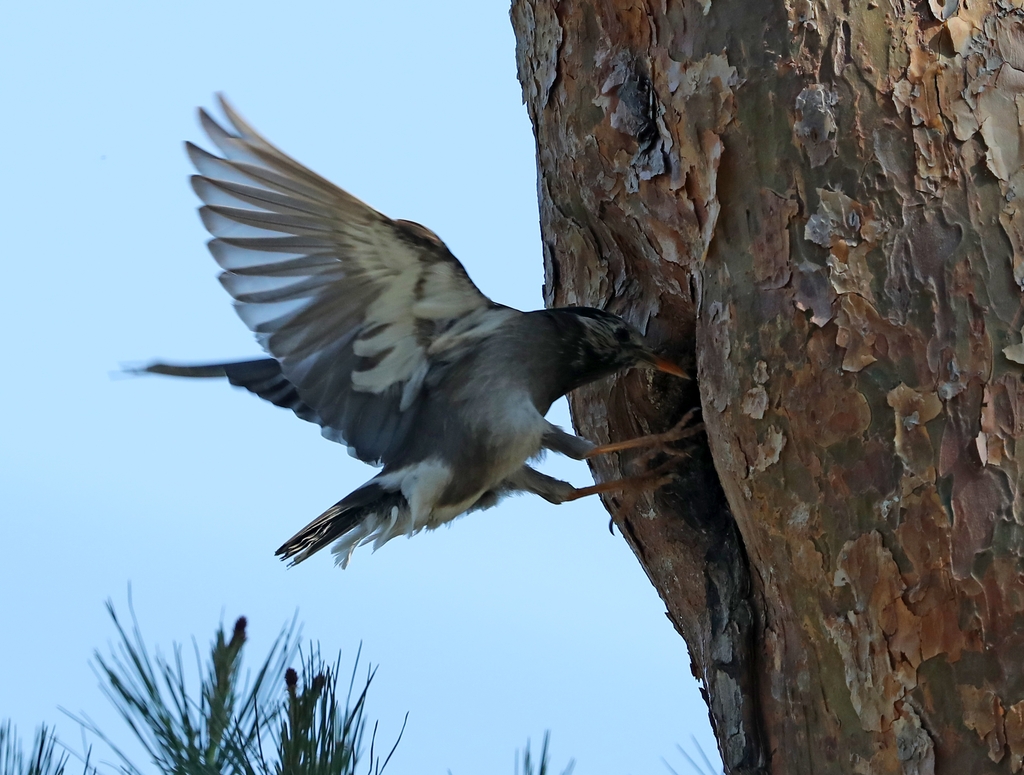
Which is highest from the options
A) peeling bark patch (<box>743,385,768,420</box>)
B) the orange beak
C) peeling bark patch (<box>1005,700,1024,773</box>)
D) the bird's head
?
the bird's head

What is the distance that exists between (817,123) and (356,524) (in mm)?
1625

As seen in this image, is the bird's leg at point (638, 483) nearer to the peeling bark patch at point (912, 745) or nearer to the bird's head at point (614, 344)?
the bird's head at point (614, 344)

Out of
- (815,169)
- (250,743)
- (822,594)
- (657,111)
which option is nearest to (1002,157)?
(815,169)

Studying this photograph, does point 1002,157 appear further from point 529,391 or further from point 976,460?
point 529,391

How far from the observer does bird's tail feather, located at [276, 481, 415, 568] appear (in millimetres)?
2910

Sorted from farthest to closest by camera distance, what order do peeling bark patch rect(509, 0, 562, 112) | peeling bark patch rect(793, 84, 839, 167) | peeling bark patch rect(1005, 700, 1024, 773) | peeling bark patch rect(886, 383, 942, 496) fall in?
peeling bark patch rect(509, 0, 562, 112)
peeling bark patch rect(793, 84, 839, 167)
peeling bark patch rect(886, 383, 942, 496)
peeling bark patch rect(1005, 700, 1024, 773)

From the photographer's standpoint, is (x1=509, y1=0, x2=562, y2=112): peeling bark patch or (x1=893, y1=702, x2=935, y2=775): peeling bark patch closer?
(x1=893, y1=702, x2=935, y2=775): peeling bark patch

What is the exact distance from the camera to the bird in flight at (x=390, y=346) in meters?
2.72

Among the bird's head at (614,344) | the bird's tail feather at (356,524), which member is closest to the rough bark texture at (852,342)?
the bird's head at (614,344)

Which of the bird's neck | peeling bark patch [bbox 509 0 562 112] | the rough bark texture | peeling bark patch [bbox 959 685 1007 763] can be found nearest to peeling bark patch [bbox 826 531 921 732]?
the rough bark texture

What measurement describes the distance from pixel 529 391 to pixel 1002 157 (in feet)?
4.53

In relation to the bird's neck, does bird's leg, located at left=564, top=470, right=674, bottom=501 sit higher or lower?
lower

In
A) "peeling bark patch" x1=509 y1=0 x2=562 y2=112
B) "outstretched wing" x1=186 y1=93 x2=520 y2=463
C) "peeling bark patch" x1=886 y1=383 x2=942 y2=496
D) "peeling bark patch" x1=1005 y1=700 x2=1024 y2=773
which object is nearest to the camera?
"peeling bark patch" x1=1005 y1=700 x2=1024 y2=773

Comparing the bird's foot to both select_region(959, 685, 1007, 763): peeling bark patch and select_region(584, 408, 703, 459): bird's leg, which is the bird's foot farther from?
select_region(959, 685, 1007, 763): peeling bark patch
